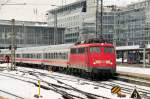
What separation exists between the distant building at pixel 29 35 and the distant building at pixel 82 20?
15.2ft

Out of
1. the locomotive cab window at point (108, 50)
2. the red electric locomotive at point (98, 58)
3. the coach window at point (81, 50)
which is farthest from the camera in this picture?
the coach window at point (81, 50)

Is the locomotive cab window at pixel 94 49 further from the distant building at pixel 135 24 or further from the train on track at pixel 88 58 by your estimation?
the distant building at pixel 135 24

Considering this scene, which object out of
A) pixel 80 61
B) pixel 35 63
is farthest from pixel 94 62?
pixel 35 63

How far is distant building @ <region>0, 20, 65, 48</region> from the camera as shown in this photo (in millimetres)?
133750

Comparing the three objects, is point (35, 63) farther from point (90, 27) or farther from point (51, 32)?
point (51, 32)

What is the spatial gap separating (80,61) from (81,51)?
862mm

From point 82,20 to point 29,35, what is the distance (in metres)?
24.0

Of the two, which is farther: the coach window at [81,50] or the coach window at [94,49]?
the coach window at [81,50]

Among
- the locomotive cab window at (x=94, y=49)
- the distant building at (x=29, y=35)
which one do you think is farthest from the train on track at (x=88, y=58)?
the distant building at (x=29, y=35)

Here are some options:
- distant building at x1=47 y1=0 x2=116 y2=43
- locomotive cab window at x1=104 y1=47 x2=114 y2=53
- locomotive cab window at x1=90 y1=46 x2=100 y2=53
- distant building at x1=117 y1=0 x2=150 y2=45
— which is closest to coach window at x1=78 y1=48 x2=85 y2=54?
locomotive cab window at x1=90 y1=46 x2=100 y2=53

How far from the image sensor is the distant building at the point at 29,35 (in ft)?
439

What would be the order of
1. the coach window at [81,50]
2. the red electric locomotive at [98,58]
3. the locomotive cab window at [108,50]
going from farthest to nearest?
1. the coach window at [81,50]
2. the locomotive cab window at [108,50]
3. the red electric locomotive at [98,58]

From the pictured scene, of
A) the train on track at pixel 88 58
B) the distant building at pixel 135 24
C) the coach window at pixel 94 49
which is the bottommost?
the train on track at pixel 88 58

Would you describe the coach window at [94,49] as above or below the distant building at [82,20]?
below
